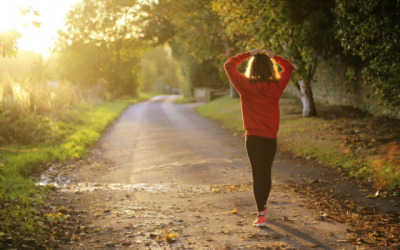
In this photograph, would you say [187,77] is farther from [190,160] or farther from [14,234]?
[14,234]

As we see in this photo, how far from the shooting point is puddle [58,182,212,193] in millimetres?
7523

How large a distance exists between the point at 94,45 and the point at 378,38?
3841 centimetres

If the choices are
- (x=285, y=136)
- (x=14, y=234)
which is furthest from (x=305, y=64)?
(x=14, y=234)

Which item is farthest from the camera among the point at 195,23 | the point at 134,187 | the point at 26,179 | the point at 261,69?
the point at 195,23

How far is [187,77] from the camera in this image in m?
48.0

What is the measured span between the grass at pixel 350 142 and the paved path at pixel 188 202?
0.85 meters

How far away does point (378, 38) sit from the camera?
364 inches

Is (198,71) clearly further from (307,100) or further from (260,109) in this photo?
(260,109)

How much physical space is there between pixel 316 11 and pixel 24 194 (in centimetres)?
1131

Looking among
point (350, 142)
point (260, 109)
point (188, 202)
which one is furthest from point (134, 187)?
point (350, 142)

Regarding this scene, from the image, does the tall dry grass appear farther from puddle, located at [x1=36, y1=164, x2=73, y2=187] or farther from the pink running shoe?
the pink running shoe

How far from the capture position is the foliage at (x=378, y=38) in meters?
8.98

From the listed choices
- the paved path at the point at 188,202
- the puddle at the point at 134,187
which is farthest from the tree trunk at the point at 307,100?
the puddle at the point at 134,187

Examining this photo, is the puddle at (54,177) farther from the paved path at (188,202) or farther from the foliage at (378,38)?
the foliage at (378,38)
